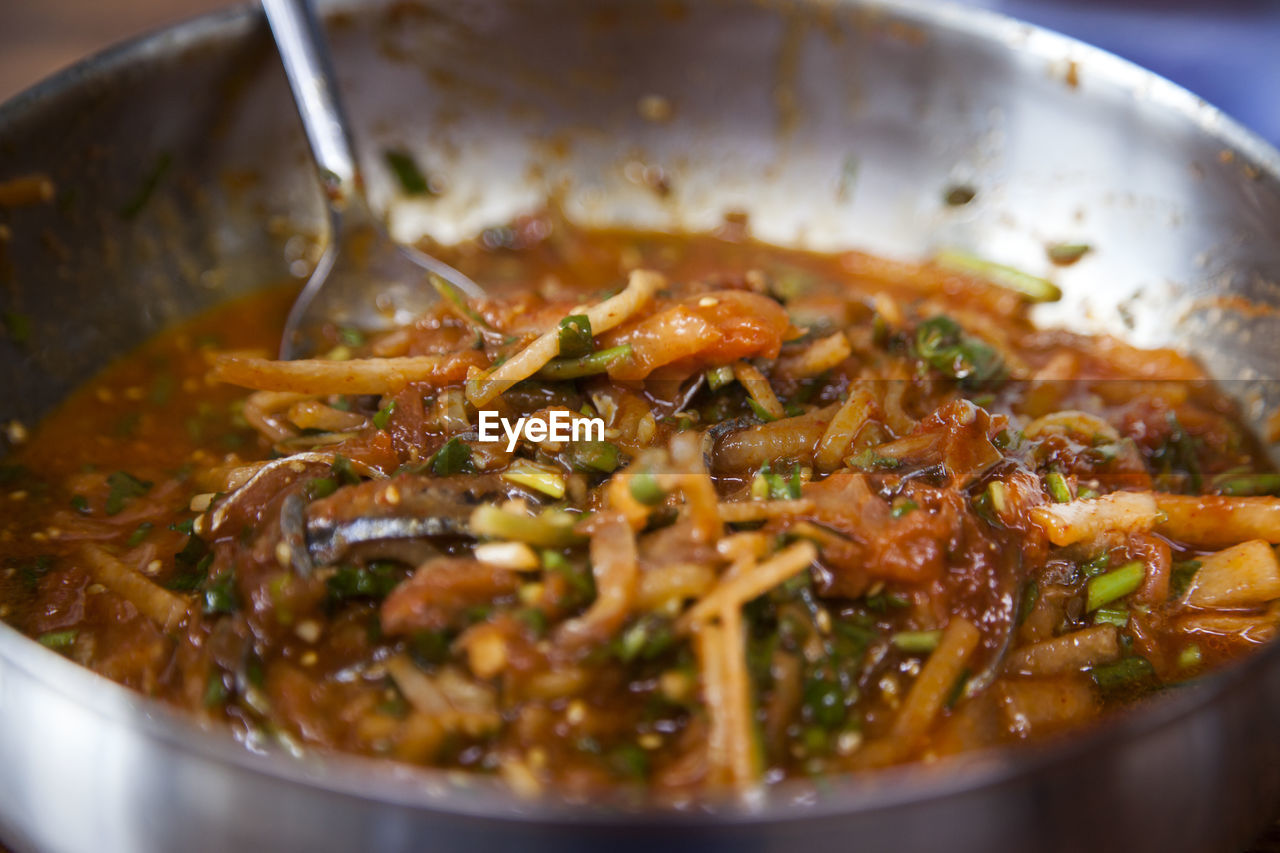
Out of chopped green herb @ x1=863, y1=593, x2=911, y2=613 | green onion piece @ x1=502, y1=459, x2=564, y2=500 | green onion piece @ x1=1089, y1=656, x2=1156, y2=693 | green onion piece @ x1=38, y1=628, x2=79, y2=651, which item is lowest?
green onion piece @ x1=38, y1=628, x2=79, y2=651

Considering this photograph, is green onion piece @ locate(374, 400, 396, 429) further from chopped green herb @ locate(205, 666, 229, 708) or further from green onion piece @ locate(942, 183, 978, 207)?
green onion piece @ locate(942, 183, 978, 207)

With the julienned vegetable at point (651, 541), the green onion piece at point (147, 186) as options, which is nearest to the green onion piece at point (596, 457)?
the julienned vegetable at point (651, 541)

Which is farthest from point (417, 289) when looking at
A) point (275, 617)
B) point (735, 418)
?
point (275, 617)

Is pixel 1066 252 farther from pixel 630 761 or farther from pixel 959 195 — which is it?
pixel 630 761

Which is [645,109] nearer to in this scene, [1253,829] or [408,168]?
[408,168]

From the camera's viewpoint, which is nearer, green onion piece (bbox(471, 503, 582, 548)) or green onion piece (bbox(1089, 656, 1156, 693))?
green onion piece (bbox(471, 503, 582, 548))

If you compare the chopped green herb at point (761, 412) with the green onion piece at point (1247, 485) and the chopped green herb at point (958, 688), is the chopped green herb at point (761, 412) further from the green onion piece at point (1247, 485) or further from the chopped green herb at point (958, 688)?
the green onion piece at point (1247, 485)

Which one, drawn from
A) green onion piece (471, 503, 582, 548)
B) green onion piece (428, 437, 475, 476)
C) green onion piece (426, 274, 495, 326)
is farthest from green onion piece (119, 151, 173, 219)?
green onion piece (471, 503, 582, 548)
